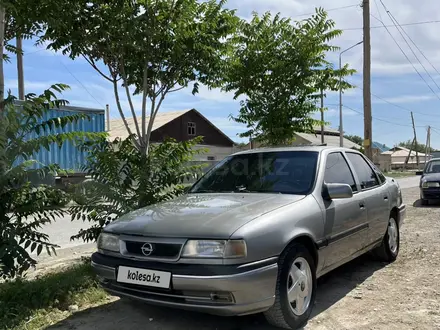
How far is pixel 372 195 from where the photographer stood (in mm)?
5012

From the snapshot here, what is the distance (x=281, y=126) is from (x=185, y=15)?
11.7 ft

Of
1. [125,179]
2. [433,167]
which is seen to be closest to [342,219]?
[125,179]

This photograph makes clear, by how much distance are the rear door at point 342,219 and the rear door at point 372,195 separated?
7.0 inches

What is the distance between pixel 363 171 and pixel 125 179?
3005 millimetres

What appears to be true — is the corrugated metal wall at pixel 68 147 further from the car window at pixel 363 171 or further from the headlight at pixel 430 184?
the headlight at pixel 430 184

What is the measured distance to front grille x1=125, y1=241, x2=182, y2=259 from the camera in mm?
3120

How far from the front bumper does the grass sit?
1.27 meters

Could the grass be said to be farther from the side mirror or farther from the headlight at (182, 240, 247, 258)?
the side mirror

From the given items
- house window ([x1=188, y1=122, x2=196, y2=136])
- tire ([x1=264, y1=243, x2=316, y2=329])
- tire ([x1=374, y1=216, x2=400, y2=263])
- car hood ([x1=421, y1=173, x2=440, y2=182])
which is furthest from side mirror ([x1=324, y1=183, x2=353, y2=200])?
house window ([x1=188, y1=122, x2=196, y2=136])

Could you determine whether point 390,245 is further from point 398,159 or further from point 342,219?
point 398,159

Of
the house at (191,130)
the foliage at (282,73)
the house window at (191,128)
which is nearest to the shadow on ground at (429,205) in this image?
the foliage at (282,73)

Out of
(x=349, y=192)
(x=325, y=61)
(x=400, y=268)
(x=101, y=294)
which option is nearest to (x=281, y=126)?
(x=325, y=61)

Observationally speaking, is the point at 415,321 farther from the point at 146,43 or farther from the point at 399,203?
the point at 146,43

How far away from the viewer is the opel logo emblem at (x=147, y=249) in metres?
3.22
